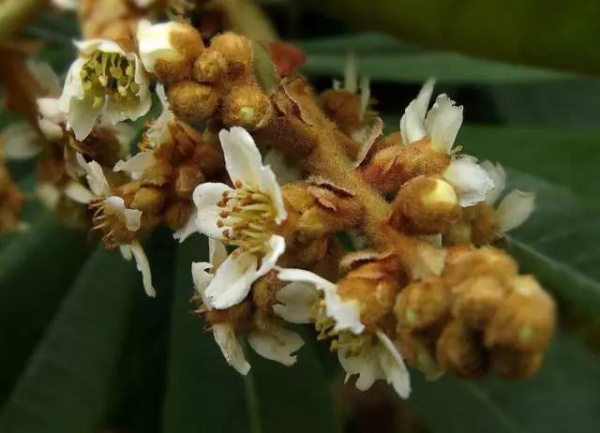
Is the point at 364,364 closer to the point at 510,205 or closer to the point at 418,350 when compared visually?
the point at 418,350

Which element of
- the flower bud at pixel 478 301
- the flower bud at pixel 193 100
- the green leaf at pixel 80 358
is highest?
the flower bud at pixel 193 100

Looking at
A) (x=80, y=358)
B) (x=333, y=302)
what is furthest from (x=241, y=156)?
(x=80, y=358)

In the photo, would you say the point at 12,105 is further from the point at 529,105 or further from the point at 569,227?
the point at 529,105

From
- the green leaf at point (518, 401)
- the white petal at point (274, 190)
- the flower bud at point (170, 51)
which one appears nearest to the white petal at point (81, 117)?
the flower bud at point (170, 51)

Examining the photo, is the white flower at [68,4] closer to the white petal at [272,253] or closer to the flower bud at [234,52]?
the flower bud at [234,52]

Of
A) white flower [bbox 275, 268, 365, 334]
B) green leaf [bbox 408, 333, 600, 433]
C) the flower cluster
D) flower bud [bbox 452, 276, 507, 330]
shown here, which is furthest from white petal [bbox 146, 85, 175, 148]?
green leaf [bbox 408, 333, 600, 433]

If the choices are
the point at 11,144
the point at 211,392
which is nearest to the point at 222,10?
the point at 11,144

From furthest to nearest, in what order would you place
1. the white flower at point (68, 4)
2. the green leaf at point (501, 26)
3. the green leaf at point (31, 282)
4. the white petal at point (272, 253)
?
the green leaf at point (31, 282), the white flower at point (68, 4), the green leaf at point (501, 26), the white petal at point (272, 253)
